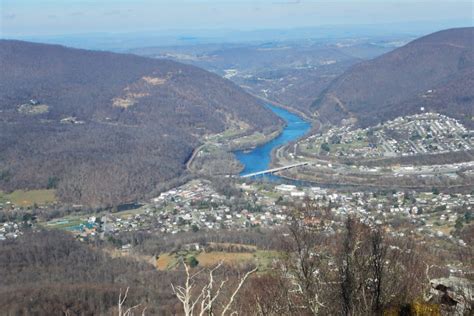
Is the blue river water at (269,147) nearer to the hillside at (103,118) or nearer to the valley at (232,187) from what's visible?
the valley at (232,187)

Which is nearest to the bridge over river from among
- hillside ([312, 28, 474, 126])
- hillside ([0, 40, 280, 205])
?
hillside ([0, 40, 280, 205])

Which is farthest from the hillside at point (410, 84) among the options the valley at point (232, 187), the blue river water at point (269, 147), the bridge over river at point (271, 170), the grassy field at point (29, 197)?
the grassy field at point (29, 197)

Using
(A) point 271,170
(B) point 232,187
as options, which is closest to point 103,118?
(A) point 271,170

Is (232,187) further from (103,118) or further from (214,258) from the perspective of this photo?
(103,118)

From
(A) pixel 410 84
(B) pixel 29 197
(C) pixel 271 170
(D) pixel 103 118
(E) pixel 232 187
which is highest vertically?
(A) pixel 410 84

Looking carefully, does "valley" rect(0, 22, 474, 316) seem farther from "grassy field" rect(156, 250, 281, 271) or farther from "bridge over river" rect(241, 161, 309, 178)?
"bridge over river" rect(241, 161, 309, 178)
